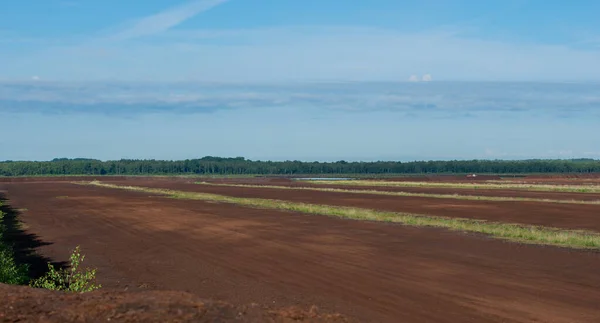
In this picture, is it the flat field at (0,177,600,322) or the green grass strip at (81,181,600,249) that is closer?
the flat field at (0,177,600,322)

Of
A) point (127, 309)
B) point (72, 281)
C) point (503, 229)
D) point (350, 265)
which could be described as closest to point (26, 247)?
point (72, 281)

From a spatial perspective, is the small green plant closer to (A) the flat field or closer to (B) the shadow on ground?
(A) the flat field

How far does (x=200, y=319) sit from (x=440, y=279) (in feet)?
33.8

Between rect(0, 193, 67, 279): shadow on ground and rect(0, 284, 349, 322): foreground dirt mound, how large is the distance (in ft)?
29.3

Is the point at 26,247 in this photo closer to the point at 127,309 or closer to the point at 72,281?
the point at 72,281

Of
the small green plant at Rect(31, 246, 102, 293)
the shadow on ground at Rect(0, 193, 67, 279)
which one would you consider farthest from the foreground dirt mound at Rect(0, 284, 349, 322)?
the shadow on ground at Rect(0, 193, 67, 279)

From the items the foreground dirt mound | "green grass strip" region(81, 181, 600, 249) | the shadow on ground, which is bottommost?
the shadow on ground

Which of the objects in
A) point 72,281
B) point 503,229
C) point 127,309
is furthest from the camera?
point 503,229

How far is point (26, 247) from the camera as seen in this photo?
25766 millimetres

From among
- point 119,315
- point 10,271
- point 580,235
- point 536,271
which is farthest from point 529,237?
Answer: point 119,315

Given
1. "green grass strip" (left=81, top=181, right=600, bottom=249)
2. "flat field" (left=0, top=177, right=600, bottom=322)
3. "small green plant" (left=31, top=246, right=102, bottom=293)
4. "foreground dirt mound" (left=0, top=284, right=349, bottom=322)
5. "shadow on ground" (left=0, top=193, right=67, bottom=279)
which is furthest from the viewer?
"green grass strip" (left=81, top=181, right=600, bottom=249)

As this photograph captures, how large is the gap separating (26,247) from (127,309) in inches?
719

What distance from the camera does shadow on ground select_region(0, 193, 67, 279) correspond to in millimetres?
20391

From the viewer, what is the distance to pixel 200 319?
9117 millimetres
